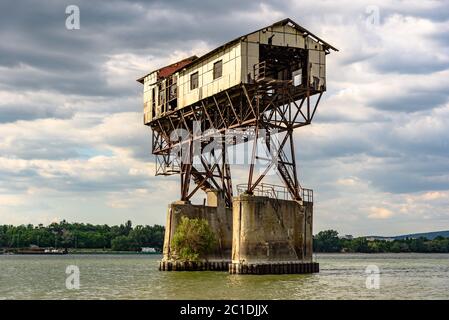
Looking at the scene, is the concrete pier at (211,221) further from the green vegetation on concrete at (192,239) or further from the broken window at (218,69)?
the broken window at (218,69)

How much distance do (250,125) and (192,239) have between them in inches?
476

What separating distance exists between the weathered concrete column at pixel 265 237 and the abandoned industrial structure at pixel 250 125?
69 mm

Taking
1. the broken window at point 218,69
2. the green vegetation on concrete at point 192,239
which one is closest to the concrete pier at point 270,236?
the green vegetation on concrete at point 192,239

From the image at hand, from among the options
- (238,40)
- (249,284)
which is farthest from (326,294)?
(238,40)

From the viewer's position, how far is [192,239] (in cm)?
6134

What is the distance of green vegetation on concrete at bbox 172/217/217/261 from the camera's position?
61.1 meters

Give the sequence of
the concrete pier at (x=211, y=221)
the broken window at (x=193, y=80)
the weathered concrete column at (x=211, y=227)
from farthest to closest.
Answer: the concrete pier at (x=211, y=221) < the weathered concrete column at (x=211, y=227) < the broken window at (x=193, y=80)

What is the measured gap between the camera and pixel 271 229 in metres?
51.4

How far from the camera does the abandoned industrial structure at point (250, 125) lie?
168 ft

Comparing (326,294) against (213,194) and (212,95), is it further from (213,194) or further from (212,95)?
(213,194)

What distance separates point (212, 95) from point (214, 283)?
1745 cm

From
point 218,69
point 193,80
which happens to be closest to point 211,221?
point 193,80

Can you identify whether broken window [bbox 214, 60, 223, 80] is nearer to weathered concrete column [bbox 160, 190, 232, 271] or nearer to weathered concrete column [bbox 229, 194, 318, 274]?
weathered concrete column [bbox 229, 194, 318, 274]

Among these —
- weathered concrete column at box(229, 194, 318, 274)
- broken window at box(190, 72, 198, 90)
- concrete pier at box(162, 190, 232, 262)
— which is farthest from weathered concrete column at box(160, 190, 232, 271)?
weathered concrete column at box(229, 194, 318, 274)
